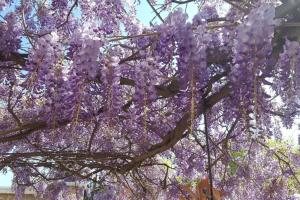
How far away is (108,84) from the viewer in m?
2.31

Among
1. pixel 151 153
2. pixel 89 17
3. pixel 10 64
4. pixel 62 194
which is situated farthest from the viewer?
pixel 62 194

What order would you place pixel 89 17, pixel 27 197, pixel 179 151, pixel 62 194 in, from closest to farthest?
pixel 89 17 → pixel 179 151 → pixel 62 194 → pixel 27 197

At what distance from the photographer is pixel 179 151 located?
6.12m

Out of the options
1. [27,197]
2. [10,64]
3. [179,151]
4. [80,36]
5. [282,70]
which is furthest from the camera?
[27,197]

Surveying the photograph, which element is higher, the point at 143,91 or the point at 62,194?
the point at 62,194

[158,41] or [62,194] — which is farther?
[62,194]

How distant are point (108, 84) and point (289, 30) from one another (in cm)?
89

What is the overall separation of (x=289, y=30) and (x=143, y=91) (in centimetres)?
75

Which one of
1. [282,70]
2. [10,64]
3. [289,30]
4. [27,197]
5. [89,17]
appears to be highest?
[27,197]

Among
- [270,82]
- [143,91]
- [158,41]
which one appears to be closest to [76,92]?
[143,91]

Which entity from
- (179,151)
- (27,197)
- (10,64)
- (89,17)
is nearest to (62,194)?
(179,151)

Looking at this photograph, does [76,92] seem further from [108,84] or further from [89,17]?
[89,17]

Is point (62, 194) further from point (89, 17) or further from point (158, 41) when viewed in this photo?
point (158, 41)

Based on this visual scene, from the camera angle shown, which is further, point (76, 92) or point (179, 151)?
point (179, 151)
